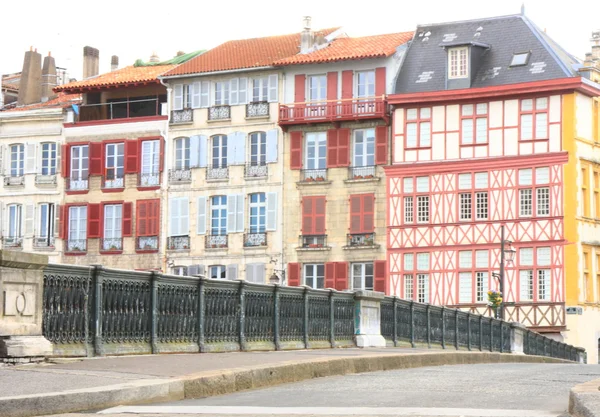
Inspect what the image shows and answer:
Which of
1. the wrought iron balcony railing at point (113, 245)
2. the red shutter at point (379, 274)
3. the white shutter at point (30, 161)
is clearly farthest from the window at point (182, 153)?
the red shutter at point (379, 274)

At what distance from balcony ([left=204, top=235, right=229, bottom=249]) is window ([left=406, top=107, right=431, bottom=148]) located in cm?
892

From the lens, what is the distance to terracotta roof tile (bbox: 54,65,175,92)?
65.3 m

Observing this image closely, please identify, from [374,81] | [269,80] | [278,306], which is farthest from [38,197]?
[278,306]

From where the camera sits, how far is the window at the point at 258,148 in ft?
207

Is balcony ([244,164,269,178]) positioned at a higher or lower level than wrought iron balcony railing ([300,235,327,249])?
higher

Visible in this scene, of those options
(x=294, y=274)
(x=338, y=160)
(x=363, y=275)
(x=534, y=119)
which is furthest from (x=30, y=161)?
(x=534, y=119)

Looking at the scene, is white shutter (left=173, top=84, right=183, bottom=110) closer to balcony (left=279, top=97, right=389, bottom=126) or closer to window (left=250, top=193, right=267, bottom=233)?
balcony (left=279, top=97, right=389, bottom=126)

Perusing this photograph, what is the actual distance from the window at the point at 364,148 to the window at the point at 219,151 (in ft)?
19.4

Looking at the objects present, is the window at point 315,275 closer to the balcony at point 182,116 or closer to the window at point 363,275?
the window at point 363,275

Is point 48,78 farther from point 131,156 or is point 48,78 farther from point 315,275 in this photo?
point 315,275

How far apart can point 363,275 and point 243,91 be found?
9.51 m

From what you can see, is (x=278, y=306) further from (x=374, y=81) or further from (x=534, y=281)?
(x=374, y=81)

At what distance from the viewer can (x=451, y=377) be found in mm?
17531

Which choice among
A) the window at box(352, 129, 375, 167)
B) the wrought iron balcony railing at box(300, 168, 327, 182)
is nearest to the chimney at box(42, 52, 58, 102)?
the wrought iron balcony railing at box(300, 168, 327, 182)
